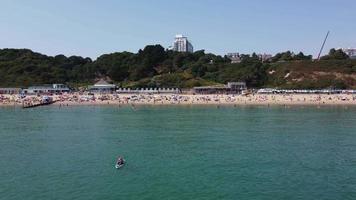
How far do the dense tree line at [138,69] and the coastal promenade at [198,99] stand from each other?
19305 mm

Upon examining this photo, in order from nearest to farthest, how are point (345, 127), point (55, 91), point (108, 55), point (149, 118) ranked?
point (345, 127)
point (149, 118)
point (55, 91)
point (108, 55)

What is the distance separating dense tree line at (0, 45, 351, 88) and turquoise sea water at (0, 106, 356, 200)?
5981cm

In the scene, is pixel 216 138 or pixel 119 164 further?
pixel 216 138

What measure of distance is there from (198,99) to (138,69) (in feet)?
119

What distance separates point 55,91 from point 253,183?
84.6 m

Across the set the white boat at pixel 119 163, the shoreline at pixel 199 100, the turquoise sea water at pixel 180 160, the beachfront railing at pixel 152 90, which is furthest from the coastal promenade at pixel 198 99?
the white boat at pixel 119 163

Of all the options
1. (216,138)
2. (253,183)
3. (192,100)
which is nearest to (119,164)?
(253,183)

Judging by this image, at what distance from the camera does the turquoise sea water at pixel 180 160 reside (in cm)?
2303

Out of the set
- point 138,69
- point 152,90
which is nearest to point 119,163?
point 152,90

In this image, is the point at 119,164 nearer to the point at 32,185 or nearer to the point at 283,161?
the point at 32,185

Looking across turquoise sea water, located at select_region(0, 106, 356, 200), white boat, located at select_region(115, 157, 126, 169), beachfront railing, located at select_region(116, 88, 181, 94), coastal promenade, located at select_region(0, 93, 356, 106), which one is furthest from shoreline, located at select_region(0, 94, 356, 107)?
white boat, located at select_region(115, 157, 126, 169)

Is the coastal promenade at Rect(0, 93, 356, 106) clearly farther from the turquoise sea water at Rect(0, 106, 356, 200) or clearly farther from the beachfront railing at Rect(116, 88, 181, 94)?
the turquoise sea water at Rect(0, 106, 356, 200)

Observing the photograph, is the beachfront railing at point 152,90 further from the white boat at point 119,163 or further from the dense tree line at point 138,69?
the white boat at point 119,163

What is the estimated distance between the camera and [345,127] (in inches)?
1892
